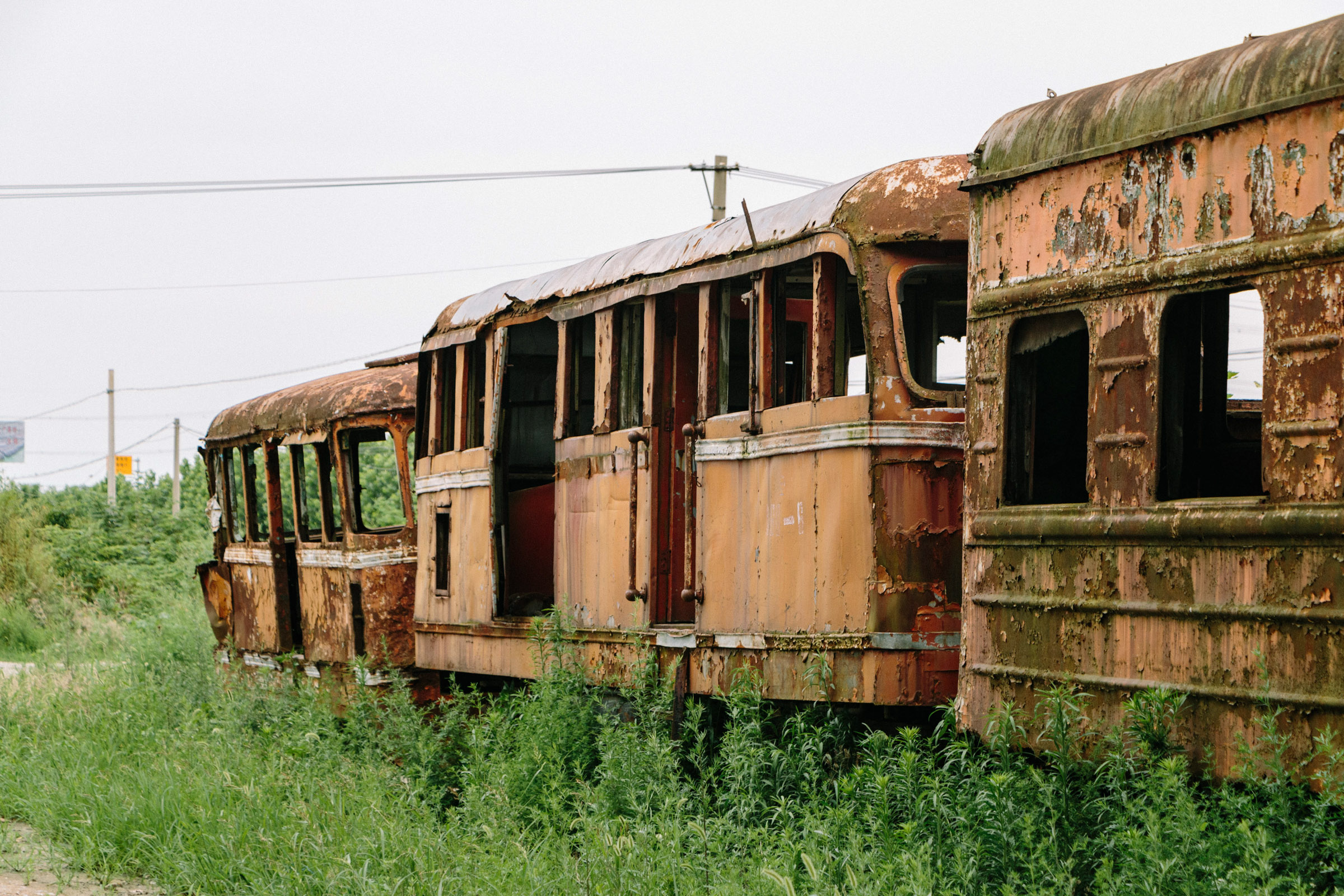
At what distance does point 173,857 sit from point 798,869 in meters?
3.44

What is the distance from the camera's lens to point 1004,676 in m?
5.96

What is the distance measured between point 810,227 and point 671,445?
180cm

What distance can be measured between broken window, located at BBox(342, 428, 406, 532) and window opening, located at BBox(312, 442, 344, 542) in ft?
0.65

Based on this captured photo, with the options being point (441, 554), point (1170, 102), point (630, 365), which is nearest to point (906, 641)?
point (1170, 102)

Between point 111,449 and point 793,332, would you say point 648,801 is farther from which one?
point 111,449

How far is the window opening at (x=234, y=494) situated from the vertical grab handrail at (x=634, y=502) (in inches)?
292

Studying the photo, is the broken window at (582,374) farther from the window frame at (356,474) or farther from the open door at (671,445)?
the window frame at (356,474)

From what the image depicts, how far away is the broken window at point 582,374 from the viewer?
9586 millimetres

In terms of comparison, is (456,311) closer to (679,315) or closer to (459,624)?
(459,624)

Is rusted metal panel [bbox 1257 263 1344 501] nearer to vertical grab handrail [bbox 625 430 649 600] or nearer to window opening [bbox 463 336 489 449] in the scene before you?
vertical grab handrail [bbox 625 430 649 600]

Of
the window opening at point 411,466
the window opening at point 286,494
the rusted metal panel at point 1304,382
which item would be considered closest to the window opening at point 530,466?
the window opening at point 411,466

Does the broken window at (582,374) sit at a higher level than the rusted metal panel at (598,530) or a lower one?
higher

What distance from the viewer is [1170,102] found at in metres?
5.39

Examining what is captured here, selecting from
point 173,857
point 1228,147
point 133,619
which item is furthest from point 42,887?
point 133,619
